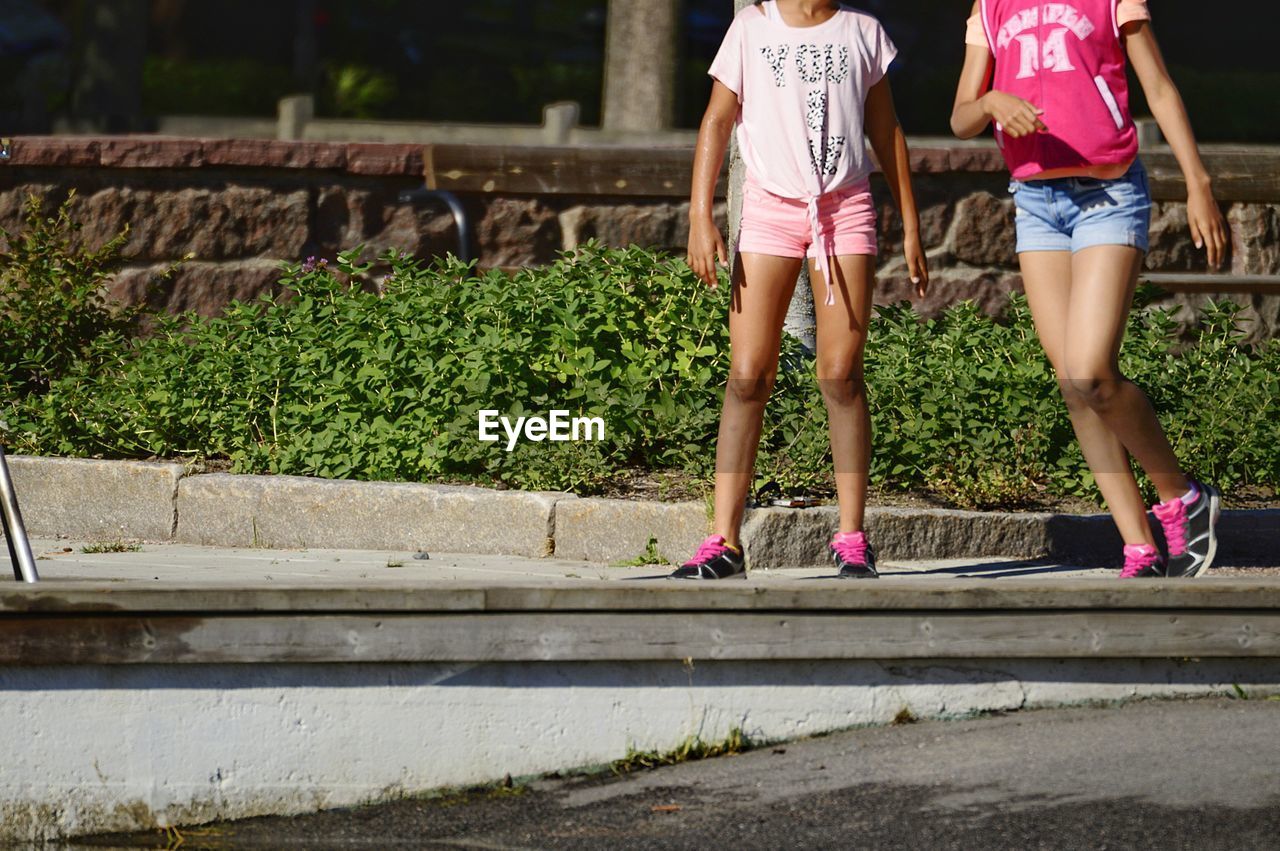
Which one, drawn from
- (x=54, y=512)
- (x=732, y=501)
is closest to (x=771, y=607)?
(x=732, y=501)

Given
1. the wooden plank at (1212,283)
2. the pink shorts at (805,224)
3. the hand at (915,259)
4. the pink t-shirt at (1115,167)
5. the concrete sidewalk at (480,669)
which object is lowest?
the concrete sidewalk at (480,669)

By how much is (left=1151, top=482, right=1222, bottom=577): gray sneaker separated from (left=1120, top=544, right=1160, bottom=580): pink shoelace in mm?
63

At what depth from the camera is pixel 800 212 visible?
462 cm

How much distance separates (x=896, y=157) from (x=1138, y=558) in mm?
1281

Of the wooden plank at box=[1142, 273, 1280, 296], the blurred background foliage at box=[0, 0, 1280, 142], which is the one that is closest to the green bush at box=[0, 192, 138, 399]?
the wooden plank at box=[1142, 273, 1280, 296]

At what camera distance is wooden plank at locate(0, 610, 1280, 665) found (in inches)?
156

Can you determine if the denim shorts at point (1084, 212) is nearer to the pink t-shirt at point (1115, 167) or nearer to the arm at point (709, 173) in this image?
the pink t-shirt at point (1115, 167)

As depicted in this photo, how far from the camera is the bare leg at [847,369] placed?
4668mm

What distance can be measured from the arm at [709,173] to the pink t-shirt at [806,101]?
6 cm

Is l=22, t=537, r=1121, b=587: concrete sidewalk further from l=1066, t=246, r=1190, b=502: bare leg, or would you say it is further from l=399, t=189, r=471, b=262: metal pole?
l=399, t=189, r=471, b=262: metal pole

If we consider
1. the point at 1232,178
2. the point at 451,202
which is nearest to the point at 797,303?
the point at 451,202

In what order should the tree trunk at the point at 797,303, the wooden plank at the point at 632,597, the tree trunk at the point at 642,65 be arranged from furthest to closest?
1. the tree trunk at the point at 642,65
2. the tree trunk at the point at 797,303
3. the wooden plank at the point at 632,597

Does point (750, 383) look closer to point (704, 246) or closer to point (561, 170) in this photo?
point (704, 246)

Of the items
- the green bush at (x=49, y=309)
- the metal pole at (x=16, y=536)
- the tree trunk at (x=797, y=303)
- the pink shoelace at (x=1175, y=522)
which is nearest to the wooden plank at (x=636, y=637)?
the metal pole at (x=16, y=536)
